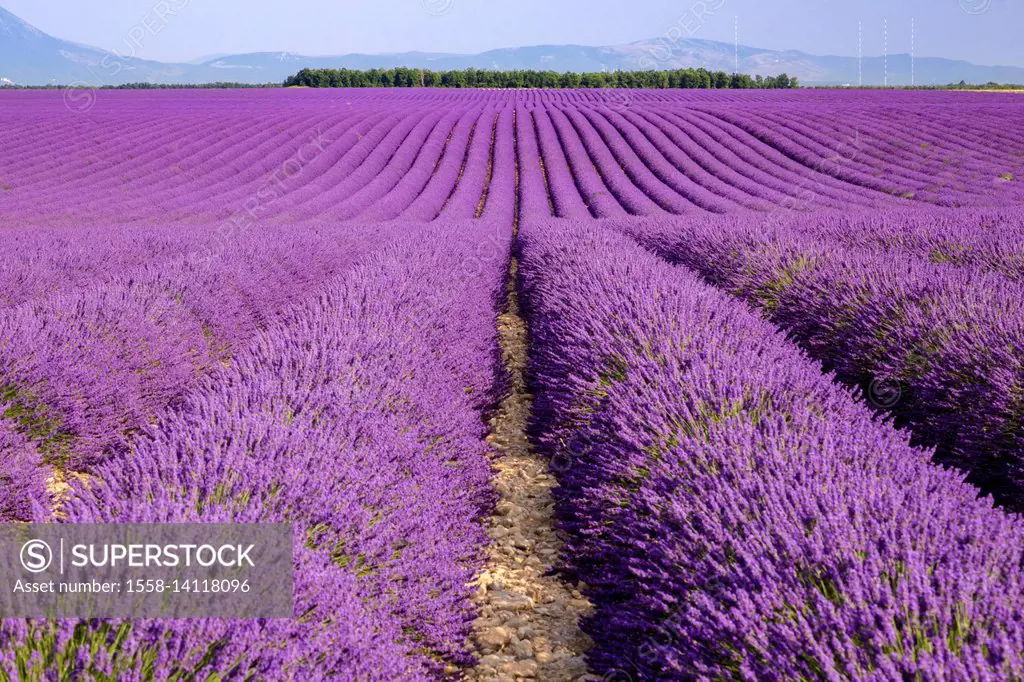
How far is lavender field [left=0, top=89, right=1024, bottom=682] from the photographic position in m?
1.39

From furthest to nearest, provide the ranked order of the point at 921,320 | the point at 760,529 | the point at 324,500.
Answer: the point at 921,320 → the point at 324,500 → the point at 760,529

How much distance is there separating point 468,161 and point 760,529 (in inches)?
793

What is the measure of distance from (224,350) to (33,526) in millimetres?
3950

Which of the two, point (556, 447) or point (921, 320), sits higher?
point (921, 320)

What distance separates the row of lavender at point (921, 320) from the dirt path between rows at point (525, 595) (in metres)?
1.86

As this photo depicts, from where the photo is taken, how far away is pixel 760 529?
169 cm

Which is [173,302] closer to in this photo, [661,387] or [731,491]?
[661,387]

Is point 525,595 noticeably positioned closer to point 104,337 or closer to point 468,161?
point 104,337

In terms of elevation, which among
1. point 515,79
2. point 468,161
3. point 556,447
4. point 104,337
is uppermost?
point 515,79

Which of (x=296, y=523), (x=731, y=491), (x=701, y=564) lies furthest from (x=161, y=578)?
(x=731, y=491)

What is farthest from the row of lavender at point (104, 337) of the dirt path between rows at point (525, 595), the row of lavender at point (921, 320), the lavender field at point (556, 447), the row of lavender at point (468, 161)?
the row of lavender at point (468, 161)

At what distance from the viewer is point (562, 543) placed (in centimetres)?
282

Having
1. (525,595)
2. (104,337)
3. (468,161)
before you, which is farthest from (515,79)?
(525,595)

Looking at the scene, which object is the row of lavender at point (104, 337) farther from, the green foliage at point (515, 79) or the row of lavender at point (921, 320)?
the green foliage at point (515, 79)
